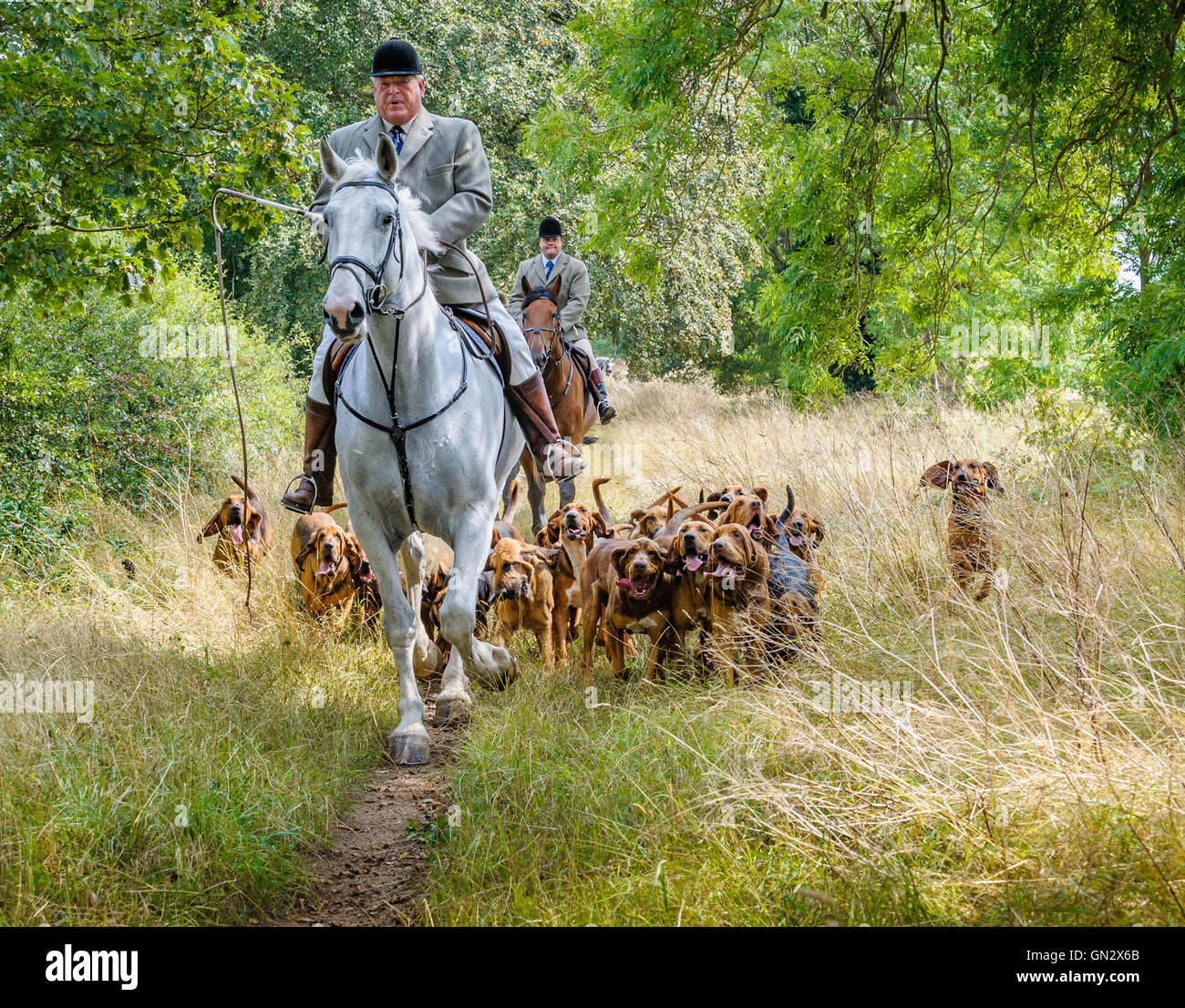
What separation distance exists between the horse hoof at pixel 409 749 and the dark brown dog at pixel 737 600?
64.8 inches

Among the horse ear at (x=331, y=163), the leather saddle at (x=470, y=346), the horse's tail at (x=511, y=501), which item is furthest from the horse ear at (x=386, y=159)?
the horse's tail at (x=511, y=501)

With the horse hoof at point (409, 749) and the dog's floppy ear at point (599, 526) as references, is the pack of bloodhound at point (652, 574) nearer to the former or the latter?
the dog's floppy ear at point (599, 526)

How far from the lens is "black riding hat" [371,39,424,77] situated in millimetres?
6176

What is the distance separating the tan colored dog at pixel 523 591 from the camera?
6.71 metres

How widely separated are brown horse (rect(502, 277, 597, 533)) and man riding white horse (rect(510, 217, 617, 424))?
17 centimetres

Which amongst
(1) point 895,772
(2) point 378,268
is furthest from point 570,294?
(1) point 895,772

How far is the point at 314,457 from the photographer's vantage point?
6.52 m

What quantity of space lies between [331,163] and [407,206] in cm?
47

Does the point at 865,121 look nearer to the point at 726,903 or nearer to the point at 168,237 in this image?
the point at 168,237

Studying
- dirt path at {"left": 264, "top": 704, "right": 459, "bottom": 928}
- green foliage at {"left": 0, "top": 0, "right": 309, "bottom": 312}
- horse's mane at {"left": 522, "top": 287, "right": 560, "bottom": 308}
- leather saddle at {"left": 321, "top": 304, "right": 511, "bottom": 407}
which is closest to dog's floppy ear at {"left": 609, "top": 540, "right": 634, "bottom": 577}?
leather saddle at {"left": 321, "top": 304, "right": 511, "bottom": 407}

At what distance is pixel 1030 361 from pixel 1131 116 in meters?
7.78

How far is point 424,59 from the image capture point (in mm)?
20312

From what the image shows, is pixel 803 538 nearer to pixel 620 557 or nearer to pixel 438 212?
pixel 620 557

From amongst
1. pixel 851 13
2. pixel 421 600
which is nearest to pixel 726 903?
pixel 421 600
